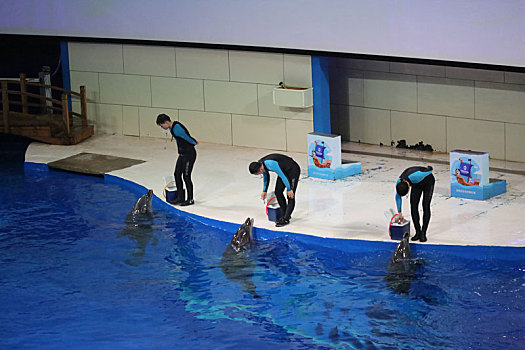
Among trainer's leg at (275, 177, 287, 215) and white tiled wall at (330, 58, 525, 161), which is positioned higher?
white tiled wall at (330, 58, 525, 161)

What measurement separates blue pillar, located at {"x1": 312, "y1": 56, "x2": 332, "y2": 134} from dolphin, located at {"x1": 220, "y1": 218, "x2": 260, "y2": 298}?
175 inches

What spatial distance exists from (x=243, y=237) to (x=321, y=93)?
489 centimetres

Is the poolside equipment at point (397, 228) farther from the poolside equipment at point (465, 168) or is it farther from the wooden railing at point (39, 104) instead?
the wooden railing at point (39, 104)

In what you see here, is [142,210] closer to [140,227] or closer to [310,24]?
[140,227]

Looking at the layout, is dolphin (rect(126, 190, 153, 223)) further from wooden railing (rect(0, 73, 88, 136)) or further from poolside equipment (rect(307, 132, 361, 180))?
wooden railing (rect(0, 73, 88, 136))

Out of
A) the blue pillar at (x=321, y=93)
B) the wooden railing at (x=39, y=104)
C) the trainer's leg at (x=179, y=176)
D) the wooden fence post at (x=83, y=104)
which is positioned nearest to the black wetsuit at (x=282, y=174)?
the trainer's leg at (x=179, y=176)

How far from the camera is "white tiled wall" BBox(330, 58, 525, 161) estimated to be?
14.4m

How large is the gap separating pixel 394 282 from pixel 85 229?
476 cm

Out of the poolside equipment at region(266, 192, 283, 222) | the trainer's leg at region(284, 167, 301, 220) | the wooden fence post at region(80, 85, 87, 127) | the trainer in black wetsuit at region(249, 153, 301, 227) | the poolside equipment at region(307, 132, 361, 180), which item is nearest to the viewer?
the trainer in black wetsuit at region(249, 153, 301, 227)

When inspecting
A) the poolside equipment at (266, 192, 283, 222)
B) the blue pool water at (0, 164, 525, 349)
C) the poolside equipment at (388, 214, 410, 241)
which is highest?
the poolside equipment at (266, 192, 283, 222)

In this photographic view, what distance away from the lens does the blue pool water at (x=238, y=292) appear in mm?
8602

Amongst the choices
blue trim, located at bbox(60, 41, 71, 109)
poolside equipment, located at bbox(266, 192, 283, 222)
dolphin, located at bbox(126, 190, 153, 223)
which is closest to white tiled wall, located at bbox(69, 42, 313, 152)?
blue trim, located at bbox(60, 41, 71, 109)

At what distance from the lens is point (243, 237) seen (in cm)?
1115

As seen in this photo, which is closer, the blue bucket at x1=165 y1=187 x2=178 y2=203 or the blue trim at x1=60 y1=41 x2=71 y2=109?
the blue bucket at x1=165 y1=187 x2=178 y2=203
